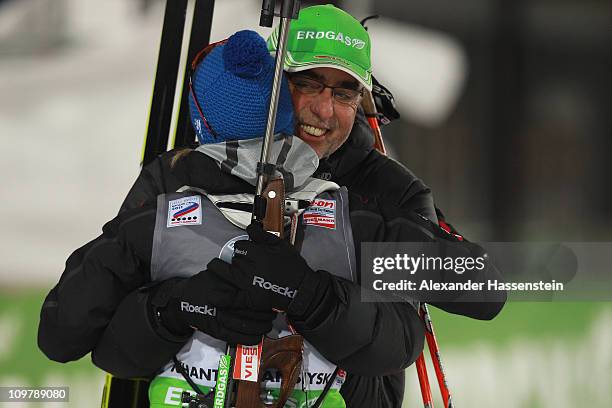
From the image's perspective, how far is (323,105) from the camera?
1534 mm

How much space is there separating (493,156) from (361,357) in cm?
202

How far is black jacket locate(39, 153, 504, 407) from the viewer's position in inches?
45.9

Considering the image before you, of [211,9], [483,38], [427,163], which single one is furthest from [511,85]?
[211,9]

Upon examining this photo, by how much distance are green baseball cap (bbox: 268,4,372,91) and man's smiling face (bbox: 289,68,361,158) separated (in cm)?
3

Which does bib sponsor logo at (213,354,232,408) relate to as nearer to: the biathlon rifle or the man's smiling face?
the biathlon rifle

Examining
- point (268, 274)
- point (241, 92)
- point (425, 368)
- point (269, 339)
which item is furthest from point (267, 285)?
point (425, 368)

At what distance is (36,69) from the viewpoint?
101 inches

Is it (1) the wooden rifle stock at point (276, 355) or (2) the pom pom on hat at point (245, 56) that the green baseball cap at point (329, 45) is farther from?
(1) the wooden rifle stock at point (276, 355)

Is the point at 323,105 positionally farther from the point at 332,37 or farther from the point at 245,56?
the point at 245,56

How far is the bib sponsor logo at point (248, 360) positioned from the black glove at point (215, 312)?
0.08ft

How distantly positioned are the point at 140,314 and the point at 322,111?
0.50m

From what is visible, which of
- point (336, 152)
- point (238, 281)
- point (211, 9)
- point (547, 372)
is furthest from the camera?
point (547, 372)

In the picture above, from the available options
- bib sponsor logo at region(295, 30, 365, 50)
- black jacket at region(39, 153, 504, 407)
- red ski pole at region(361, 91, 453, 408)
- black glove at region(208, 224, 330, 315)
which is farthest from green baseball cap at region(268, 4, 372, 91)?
black glove at region(208, 224, 330, 315)

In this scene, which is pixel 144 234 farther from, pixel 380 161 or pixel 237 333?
pixel 380 161
